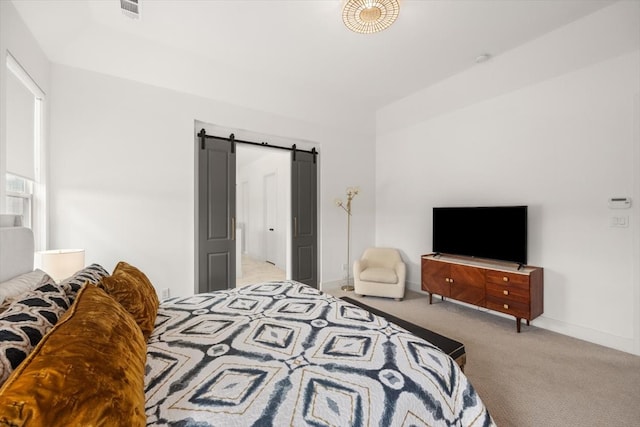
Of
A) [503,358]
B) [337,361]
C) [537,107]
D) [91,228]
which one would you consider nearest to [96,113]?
[91,228]

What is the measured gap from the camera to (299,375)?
1.14m

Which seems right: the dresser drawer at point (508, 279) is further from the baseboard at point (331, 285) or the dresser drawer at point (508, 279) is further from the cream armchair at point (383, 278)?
the baseboard at point (331, 285)

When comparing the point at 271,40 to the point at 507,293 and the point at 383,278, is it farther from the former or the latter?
the point at 507,293

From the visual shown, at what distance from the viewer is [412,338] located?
1.47 meters

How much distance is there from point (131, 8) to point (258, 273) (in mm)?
4587

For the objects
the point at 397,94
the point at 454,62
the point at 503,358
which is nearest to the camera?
the point at 503,358

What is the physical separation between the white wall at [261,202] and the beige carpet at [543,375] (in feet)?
12.4

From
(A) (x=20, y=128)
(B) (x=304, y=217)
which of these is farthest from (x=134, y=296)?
(B) (x=304, y=217)

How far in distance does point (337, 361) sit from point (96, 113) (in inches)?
136

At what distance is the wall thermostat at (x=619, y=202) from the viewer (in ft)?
8.45

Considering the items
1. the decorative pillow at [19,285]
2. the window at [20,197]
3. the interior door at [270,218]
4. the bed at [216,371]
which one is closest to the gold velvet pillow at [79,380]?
the bed at [216,371]

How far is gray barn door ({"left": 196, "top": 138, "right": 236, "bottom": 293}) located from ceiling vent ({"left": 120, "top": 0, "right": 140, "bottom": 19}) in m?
1.33

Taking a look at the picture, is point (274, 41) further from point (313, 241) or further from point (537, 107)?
point (537, 107)

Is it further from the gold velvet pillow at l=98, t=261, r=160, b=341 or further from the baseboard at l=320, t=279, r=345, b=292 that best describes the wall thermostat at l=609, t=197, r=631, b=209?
the gold velvet pillow at l=98, t=261, r=160, b=341
